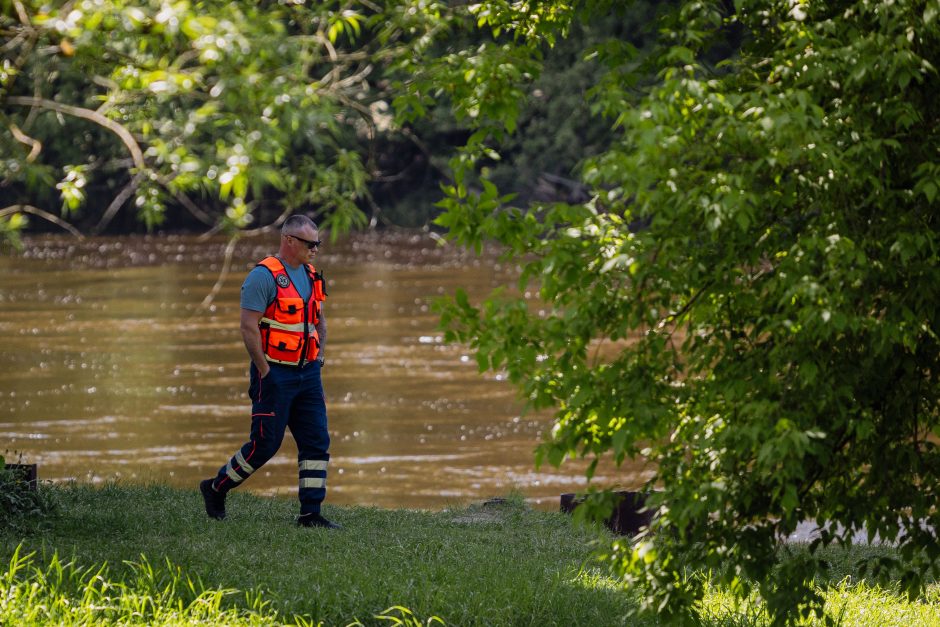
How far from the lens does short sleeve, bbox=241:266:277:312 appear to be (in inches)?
350

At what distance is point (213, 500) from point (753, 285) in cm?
478

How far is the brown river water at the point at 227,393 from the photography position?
14859 mm

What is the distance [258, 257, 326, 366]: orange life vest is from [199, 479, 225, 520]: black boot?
1011 millimetres

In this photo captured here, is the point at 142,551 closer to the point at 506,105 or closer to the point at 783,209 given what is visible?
the point at 506,105

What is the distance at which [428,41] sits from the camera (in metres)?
5.83

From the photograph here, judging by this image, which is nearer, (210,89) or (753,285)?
(210,89)

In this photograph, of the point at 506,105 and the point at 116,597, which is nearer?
the point at 506,105

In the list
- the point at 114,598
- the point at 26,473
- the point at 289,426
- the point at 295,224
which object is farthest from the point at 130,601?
the point at 295,224

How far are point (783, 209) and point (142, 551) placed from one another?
4.16 m

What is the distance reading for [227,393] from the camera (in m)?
20.1

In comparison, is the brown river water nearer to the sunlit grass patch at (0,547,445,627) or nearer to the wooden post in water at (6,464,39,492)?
the sunlit grass patch at (0,547,445,627)

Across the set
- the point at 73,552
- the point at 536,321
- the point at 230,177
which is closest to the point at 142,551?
the point at 73,552

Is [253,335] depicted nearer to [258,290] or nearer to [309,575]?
[258,290]

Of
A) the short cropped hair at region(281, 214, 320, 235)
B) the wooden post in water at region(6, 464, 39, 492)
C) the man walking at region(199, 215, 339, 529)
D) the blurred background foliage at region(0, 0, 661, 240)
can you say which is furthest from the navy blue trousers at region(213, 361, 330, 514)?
the blurred background foliage at region(0, 0, 661, 240)
